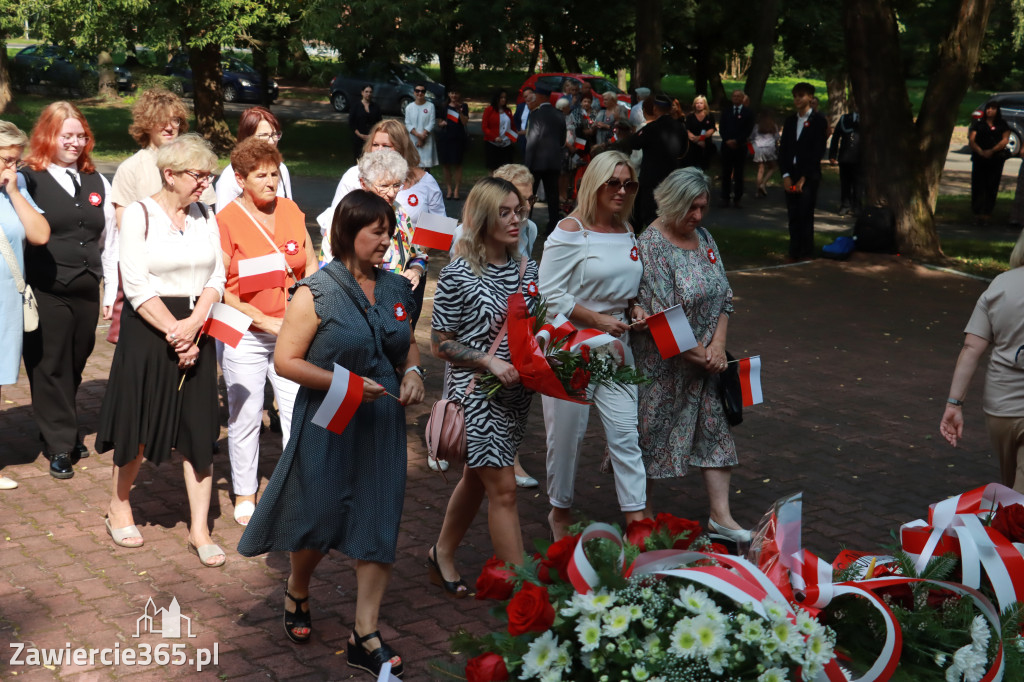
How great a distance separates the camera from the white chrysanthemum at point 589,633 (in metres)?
2.32

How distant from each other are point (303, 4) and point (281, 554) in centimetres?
2021

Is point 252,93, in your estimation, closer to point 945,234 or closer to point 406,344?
point 945,234

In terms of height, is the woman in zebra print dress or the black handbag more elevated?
the woman in zebra print dress

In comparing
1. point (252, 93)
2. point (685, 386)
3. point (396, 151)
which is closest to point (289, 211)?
point (396, 151)

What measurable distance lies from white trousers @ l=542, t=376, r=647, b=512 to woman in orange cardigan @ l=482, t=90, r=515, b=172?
1597 cm

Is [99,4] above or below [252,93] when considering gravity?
above

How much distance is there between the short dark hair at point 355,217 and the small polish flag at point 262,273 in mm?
1559

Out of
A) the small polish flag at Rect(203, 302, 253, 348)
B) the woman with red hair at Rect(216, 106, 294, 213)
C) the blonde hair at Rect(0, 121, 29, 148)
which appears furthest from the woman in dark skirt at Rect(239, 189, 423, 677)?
the blonde hair at Rect(0, 121, 29, 148)

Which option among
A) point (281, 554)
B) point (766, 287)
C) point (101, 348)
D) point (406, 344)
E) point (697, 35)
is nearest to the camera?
point (406, 344)

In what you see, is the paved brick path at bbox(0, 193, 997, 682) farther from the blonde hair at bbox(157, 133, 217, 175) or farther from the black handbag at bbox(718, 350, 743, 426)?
the blonde hair at bbox(157, 133, 217, 175)

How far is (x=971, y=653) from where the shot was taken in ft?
8.57

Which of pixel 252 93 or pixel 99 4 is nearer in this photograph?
pixel 99 4

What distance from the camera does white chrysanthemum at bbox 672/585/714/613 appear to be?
237 cm

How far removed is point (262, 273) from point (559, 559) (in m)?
3.70
